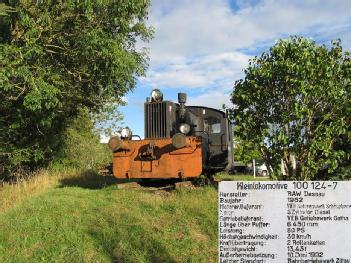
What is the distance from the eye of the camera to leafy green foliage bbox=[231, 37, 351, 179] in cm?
684

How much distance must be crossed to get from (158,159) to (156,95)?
2.07 meters

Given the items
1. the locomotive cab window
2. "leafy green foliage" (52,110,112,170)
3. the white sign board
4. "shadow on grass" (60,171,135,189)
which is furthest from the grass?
"leafy green foliage" (52,110,112,170)

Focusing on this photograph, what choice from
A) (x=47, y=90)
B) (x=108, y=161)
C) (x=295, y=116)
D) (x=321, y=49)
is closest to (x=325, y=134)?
(x=295, y=116)

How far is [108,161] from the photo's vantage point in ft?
79.3

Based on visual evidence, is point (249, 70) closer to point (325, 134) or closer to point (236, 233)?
point (325, 134)

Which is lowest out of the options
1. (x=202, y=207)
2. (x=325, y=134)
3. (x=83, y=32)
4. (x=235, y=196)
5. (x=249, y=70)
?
(x=202, y=207)

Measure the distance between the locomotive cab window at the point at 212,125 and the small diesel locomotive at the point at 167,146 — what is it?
0.35ft

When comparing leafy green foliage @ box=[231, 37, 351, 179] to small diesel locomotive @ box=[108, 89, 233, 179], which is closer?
leafy green foliage @ box=[231, 37, 351, 179]

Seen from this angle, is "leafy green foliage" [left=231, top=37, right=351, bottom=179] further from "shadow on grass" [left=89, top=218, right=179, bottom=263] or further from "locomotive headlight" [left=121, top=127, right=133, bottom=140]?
"locomotive headlight" [left=121, top=127, right=133, bottom=140]

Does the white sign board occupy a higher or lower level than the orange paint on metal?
lower

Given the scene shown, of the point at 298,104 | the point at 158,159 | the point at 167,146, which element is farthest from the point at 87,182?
the point at 298,104

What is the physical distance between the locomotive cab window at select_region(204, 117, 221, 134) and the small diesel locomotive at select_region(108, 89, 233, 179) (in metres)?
0.11

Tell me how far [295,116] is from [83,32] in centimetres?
789

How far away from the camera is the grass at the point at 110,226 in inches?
279
